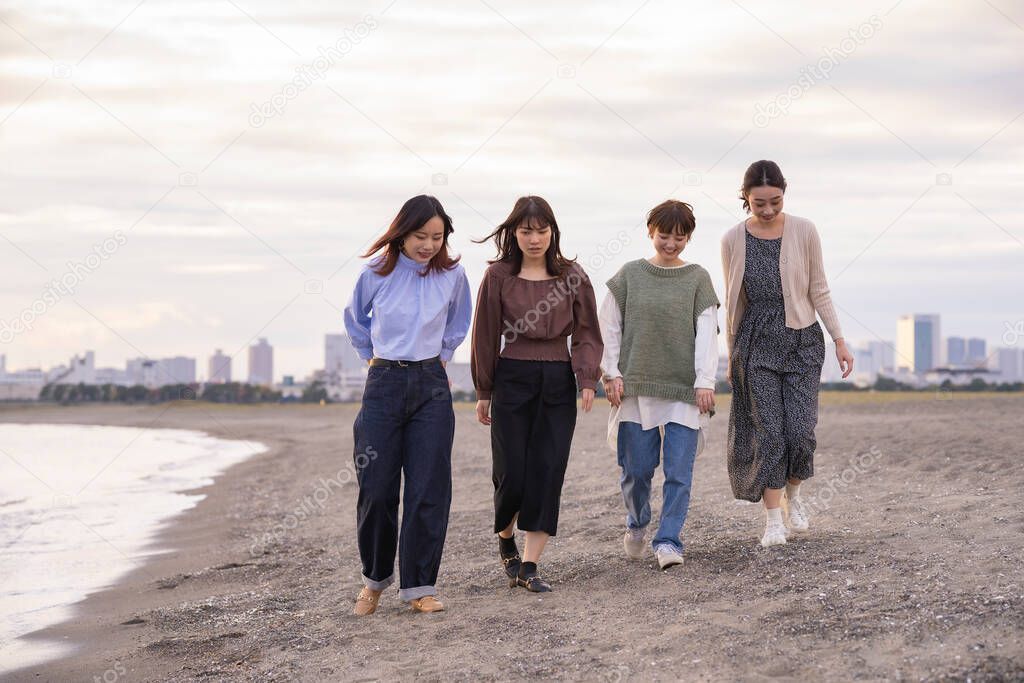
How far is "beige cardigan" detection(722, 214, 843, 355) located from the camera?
19.1 ft

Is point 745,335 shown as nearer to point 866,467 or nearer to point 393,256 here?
point 393,256

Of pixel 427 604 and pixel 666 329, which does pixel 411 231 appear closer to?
pixel 666 329

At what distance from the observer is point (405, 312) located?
5.31 metres

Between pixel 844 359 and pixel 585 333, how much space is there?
4.41ft

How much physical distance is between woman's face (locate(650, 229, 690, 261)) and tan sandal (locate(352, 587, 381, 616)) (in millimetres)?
2313

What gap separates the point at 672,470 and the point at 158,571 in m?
4.59

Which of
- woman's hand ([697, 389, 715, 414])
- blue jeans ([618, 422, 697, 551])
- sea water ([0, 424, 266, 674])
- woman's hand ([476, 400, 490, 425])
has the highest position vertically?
woman's hand ([697, 389, 715, 414])

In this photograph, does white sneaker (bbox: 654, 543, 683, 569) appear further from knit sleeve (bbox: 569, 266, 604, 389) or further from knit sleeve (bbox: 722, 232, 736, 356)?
knit sleeve (bbox: 722, 232, 736, 356)

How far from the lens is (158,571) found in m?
8.38

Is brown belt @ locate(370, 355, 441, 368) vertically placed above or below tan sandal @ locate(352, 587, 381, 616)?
above

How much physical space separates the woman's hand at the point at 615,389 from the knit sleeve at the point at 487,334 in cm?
64

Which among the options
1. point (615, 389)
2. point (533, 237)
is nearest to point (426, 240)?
point (533, 237)

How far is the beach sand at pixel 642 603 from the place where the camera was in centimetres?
419

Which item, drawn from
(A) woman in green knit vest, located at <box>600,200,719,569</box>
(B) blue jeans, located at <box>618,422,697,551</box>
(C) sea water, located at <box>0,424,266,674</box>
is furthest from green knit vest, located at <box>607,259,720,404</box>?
(C) sea water, located at <box>0,424,266,674</box>
